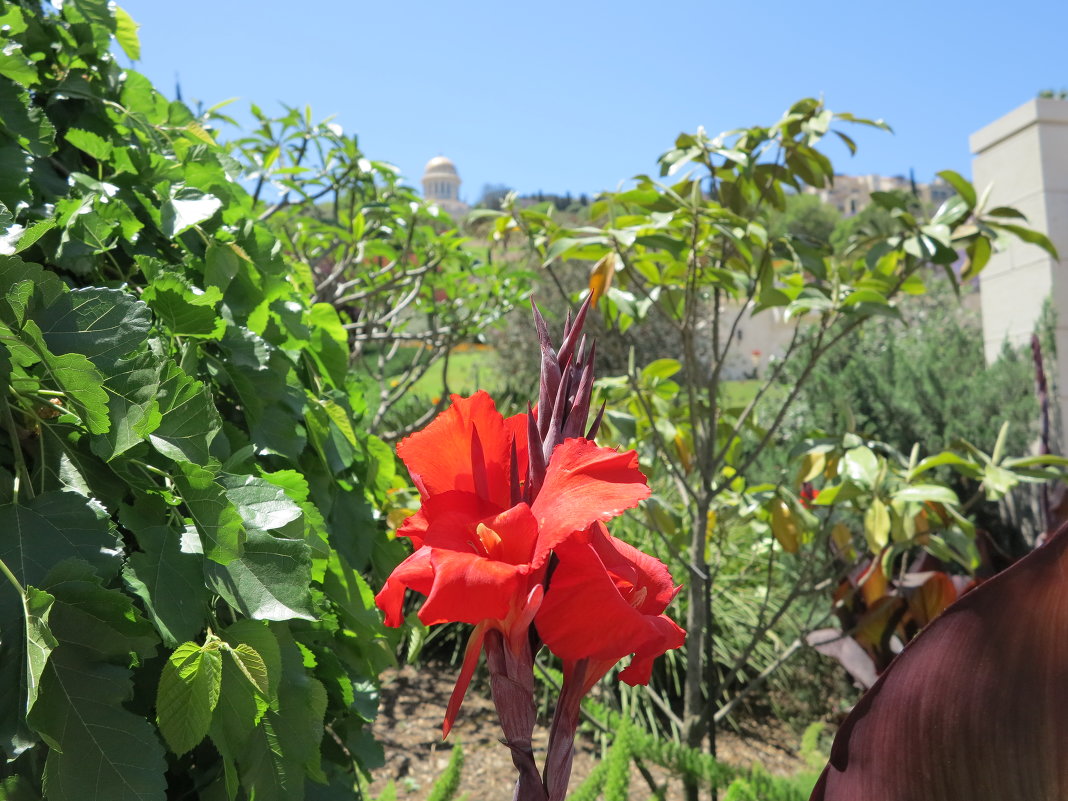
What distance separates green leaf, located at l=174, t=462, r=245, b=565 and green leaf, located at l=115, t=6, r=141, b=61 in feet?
2.97

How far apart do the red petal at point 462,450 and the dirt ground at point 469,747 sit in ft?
9.01

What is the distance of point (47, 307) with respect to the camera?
636 millimetres

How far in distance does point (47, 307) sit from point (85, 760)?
0.34 meters

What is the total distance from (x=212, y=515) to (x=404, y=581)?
0.79 feet

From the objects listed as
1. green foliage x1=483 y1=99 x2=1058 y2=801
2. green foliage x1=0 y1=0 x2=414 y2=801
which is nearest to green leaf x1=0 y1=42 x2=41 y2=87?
green foliage x1=0 y1=0 x2=414 y2=801

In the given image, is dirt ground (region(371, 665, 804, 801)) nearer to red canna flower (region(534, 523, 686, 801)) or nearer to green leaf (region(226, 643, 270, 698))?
green leaf (region(226, 643, 270, 698))

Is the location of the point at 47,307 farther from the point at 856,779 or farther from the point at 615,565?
the point at 856,779

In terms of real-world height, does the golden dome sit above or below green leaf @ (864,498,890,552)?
above

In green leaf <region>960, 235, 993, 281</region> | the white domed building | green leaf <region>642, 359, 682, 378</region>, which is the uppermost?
the white domed building

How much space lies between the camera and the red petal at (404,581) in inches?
19.1

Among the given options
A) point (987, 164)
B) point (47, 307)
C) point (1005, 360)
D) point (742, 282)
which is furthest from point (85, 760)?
point (987, 164)

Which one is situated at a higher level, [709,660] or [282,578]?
[282,578]

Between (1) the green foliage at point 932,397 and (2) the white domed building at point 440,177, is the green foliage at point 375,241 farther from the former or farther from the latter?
(2) the white domed building at point 440,177

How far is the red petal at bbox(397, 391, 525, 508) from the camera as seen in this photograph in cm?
52
